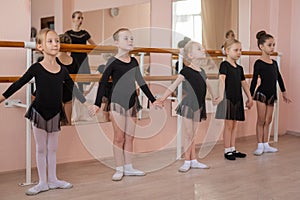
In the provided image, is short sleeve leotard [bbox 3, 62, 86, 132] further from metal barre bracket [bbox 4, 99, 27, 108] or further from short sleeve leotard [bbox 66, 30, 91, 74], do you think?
short sleeve leotard [bbox 66, 30, 91, 74]

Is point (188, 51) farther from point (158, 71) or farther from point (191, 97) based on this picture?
point (158, 71)

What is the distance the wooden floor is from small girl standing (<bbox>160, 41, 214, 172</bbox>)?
14 centimetres

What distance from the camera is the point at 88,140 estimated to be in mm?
3299

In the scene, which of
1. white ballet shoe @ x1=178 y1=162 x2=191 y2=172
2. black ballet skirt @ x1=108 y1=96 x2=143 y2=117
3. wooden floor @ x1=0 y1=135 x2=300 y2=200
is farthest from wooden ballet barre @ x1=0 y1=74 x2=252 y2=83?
white ballet shoe @ x1=178 y1=162 x2=191 y2=172

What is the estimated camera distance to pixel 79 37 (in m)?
3.31

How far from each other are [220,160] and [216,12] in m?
1.92

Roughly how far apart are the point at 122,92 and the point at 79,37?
0.77 m

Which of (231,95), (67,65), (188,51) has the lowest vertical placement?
(231,95)

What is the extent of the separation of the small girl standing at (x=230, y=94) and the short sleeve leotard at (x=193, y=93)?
Answer: 0.29 meters

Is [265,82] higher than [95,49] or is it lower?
lower

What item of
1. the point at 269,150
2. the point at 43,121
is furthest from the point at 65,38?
the point at 269,150

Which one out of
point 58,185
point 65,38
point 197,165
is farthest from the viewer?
point 65,38

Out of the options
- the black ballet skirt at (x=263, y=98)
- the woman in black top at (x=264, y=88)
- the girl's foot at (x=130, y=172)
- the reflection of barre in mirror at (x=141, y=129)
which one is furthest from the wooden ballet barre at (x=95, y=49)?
the girl's foot at (x=130, y=172)

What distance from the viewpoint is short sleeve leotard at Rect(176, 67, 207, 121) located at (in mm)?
3004
